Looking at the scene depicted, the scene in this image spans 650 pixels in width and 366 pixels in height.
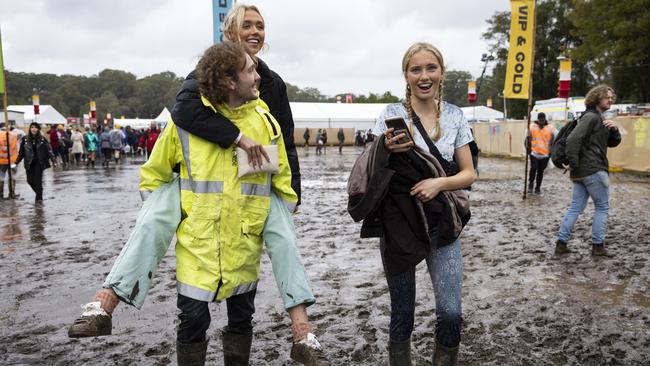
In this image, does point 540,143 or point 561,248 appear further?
point 540,143

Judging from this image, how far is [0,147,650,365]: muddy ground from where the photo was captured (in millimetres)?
3498

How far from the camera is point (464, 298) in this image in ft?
15.0

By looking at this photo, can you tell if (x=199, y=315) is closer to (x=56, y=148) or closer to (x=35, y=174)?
(x=35, y=174)

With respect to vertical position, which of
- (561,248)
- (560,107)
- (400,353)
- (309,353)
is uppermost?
(560,107)

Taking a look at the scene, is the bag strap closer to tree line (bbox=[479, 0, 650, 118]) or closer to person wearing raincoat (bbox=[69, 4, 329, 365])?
person wearing raincoat (bbox=[69, 4, 329, 365])

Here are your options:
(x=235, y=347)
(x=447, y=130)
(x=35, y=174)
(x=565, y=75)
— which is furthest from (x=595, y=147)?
(x=565, y=75)

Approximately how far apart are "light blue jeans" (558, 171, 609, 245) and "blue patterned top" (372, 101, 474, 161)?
370cm

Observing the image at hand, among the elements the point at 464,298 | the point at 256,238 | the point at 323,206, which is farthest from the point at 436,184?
the point at 323,206

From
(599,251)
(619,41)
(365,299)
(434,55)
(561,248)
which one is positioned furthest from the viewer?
(619,41)

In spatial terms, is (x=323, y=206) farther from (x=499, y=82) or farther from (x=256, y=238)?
(x=499, y=82)

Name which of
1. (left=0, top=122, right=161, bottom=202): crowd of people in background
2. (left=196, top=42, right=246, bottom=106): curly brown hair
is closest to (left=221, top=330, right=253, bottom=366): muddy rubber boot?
(left=196, top=42, right=246, bottom=106): curly brown hair

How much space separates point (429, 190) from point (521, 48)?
10.6 meters

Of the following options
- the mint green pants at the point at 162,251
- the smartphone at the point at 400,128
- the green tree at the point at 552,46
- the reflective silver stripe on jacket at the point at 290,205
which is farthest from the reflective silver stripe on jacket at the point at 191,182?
the green tree at the point at 552,46

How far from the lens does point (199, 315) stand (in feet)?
8.25
